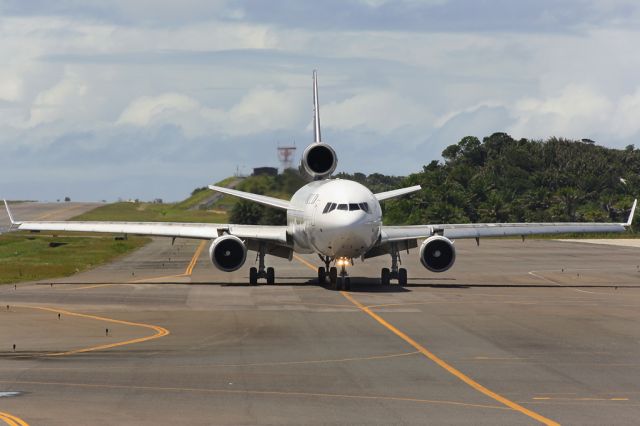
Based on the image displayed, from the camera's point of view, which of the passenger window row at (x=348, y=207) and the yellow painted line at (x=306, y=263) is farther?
the yellow painted line at (x=306, y=263)

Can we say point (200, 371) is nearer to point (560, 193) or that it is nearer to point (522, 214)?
point (522, 214)

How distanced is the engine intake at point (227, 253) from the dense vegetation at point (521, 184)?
3305 inches

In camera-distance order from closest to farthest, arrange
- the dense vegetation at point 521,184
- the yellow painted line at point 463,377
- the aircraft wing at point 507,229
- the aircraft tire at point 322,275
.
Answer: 1. the yellow painted line at point 463,377
2. the aircraft wing at point 507,229
3. the aircraft tire at point 322,275
4. the dense vegetation at point 521,184

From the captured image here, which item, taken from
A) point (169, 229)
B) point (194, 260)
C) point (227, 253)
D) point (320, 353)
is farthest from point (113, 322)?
point (194, 260)

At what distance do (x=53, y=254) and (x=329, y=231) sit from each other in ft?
143

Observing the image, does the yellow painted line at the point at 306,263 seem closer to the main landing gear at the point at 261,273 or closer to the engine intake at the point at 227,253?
the main landing gear at the point at 261,273

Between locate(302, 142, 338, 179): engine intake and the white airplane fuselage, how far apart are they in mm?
7439

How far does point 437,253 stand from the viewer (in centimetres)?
5578

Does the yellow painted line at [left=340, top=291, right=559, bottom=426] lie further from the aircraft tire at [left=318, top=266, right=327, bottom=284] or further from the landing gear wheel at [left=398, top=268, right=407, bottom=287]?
the aircraft tire at [left=318, top=266, right=327, bottom=284]

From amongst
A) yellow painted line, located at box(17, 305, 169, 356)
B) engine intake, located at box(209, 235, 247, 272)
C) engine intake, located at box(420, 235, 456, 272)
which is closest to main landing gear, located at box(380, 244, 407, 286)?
engine intake, located at box(420, 235, 456, 272)

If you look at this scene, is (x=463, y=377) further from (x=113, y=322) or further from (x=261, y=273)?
(x=261, y=273)

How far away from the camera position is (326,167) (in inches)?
2440

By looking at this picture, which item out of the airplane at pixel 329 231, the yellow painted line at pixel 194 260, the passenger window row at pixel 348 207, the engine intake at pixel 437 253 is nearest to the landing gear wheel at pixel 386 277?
the airplane at pixel 329 231

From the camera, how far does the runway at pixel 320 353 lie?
21.0m
